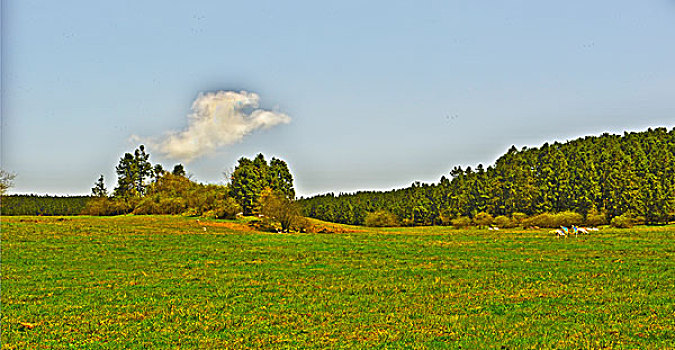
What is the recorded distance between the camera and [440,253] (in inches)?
1315

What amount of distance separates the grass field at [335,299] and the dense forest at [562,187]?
64314 millimetres

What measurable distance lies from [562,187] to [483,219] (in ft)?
51.3

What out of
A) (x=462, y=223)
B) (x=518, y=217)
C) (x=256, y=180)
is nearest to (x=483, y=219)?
(x=462, y=223)

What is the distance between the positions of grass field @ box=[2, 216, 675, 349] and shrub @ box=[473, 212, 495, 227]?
62183mm

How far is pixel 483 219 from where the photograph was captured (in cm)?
9600

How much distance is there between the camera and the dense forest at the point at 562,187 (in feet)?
293

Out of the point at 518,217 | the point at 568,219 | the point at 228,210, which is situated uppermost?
the point at 228,210

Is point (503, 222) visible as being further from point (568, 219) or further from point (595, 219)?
point (595, 219)

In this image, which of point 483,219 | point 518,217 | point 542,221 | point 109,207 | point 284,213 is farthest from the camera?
point 109,207

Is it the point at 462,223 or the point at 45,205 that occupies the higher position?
the point at 45,205

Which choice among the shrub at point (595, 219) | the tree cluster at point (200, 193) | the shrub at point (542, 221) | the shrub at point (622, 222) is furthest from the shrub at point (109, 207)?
the shrub at point (622, 222)

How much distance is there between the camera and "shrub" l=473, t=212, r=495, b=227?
94.2 meters

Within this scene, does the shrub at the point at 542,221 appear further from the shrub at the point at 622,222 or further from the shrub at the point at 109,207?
the shrub at the point at 109,207

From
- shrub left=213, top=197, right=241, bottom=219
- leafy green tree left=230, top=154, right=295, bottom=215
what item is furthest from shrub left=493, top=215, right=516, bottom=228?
shrub left=213, top=197, right=241, bottom=219
